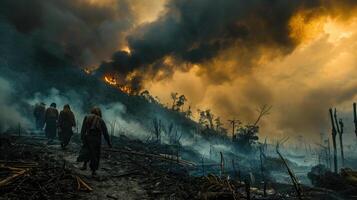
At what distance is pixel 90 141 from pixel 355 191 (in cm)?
903

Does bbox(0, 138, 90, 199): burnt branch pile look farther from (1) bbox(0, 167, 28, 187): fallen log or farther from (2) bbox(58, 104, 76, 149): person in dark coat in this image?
(2) bbox(58, 104, 76, 149): person in dark coat

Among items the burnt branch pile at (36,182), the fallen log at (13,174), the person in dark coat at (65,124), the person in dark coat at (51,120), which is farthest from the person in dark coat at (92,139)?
the person in dark coat at (51,120)

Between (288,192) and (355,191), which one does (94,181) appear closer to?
(288,192)

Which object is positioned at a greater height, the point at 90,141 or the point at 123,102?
the point at 123,102

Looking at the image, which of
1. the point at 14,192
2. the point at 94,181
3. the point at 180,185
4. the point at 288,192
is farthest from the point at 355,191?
the point at 14,192

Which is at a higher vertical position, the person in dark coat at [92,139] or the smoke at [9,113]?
the smoke at [9,113]

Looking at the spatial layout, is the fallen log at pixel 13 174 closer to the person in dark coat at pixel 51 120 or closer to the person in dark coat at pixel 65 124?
the person in dark coat at pixel 65 124

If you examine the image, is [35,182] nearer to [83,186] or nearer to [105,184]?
[83,186]

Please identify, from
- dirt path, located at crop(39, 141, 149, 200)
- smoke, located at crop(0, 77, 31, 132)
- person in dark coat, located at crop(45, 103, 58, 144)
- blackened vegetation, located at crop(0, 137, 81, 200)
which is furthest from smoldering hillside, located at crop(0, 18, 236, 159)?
blackened vegetation, located at crop(0, 137, 81, 200)

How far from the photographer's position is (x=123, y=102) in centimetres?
5419

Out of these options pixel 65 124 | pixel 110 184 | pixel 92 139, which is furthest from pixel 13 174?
pixel 65 124

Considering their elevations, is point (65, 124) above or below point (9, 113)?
below

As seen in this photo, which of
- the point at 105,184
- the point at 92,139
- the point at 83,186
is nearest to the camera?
the point at 83,186

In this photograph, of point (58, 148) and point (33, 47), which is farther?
point (33, 47)
